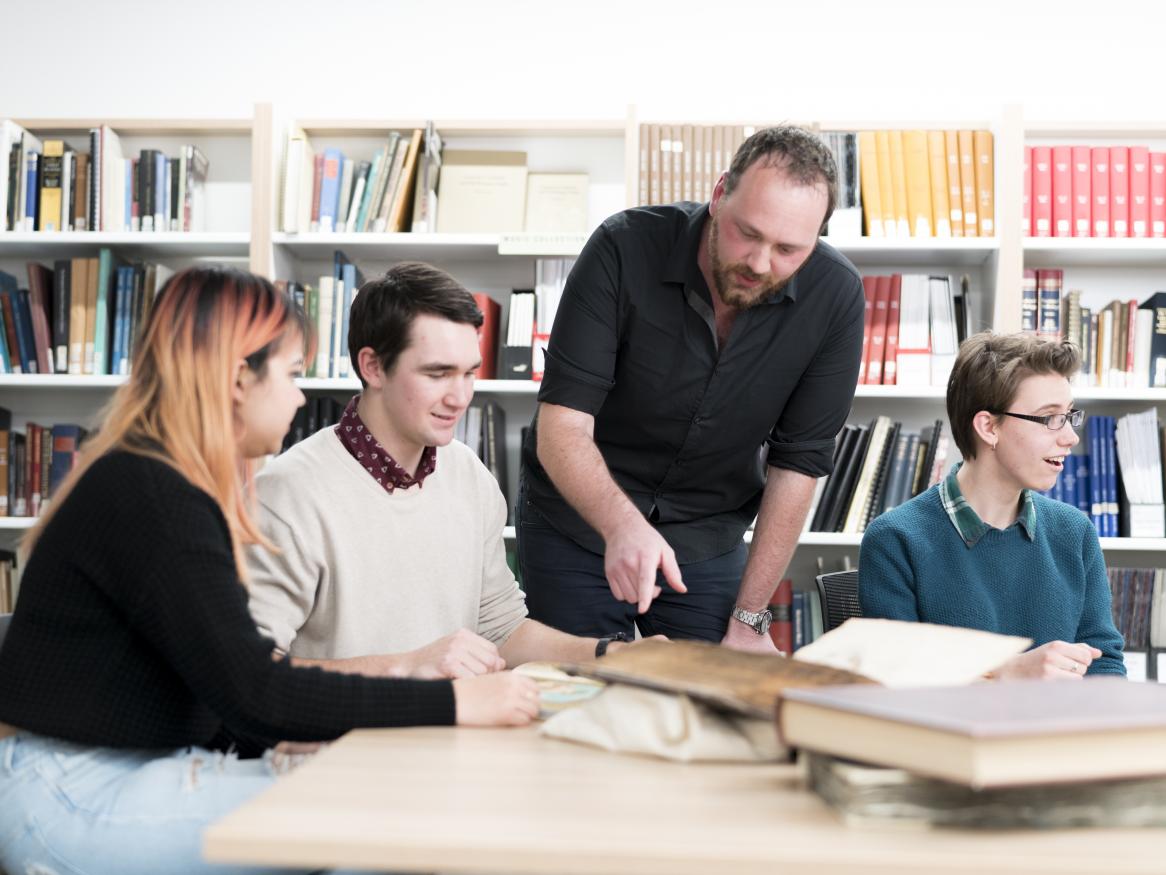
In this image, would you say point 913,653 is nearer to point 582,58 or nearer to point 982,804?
point 982,804

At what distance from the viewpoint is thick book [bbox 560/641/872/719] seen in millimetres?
843

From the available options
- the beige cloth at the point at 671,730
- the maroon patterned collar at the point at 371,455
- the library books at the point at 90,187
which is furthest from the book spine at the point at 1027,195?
the beige cloth at the point at 671,730

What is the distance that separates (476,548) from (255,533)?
59 cm

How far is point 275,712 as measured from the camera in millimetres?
997

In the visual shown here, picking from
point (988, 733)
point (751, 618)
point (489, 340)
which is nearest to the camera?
point (988, 733)

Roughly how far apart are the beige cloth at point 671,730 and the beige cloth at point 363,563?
0.66 meters

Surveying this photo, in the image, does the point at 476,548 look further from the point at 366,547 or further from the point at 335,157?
the point at 335,157

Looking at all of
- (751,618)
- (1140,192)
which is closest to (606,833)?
(751,618)

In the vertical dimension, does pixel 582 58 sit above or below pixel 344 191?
above

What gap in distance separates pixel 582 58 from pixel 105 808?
9.79 feet

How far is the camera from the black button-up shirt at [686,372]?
194 cm

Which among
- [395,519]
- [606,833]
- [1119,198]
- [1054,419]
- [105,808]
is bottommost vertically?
[105,808]

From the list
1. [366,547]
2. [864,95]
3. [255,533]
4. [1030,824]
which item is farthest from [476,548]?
[864,95]

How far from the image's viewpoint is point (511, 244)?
10.3ft
